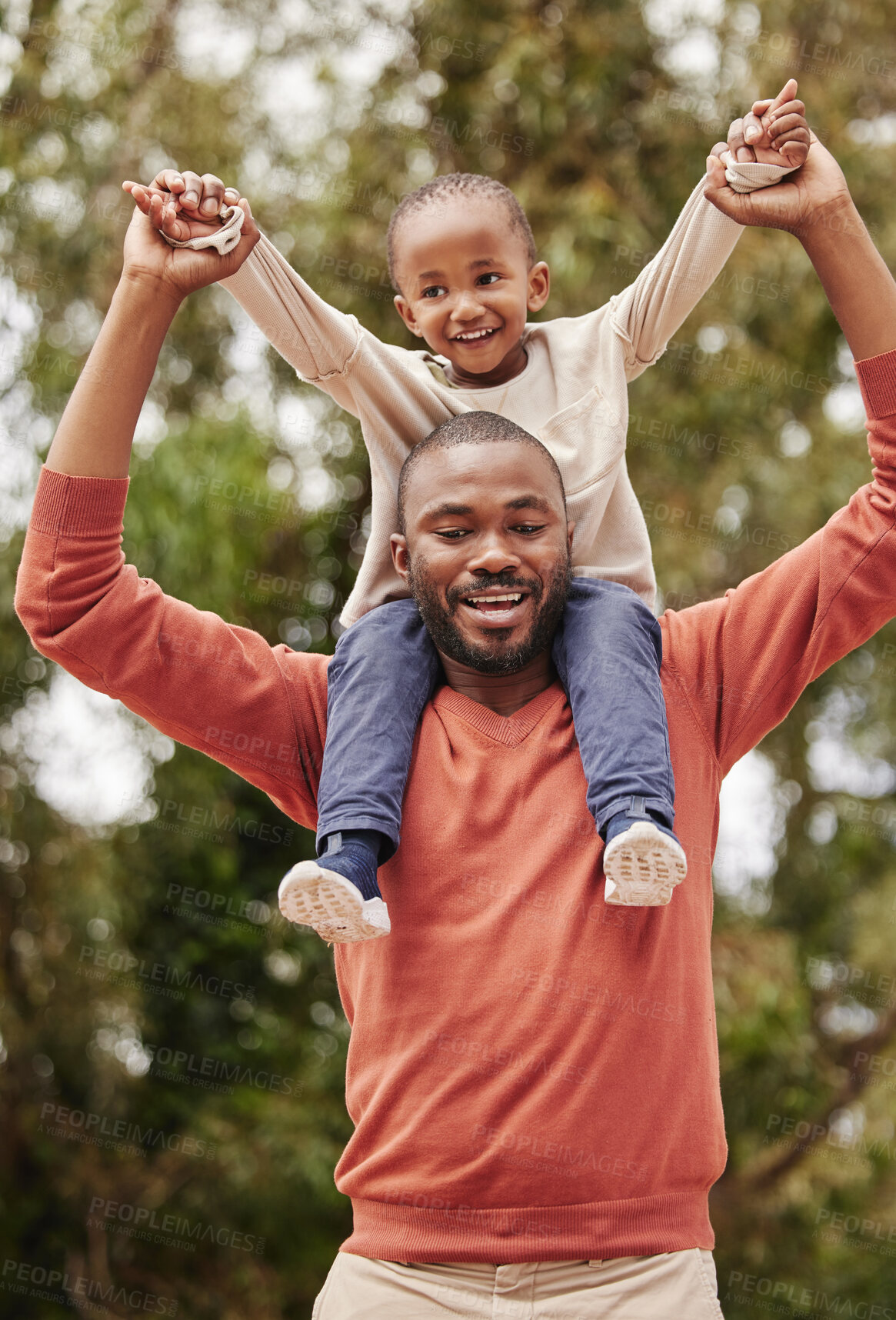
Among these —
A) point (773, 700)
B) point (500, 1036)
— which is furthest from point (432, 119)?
point (500, 1036)

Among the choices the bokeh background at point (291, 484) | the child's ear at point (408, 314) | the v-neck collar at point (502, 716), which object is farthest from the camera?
the bokeh background at point (291, 484)

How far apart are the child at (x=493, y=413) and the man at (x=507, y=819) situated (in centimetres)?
7

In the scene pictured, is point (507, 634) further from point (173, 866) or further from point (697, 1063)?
point (173, 866)

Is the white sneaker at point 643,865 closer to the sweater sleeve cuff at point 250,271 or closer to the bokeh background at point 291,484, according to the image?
the sweater sleeve cuff at point 250,271

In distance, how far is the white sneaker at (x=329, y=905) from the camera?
1691mm

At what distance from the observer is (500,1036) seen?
1.83 m

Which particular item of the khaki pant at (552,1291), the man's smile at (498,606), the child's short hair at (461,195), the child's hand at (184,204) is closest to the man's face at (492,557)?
the man's smile at (498,606)

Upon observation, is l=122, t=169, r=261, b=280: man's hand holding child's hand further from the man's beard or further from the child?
the man's beard

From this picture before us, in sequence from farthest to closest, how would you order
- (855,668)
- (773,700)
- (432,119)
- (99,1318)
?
(855,668)
(432,119)
(99,1318)
(773,700)

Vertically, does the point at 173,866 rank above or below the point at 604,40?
below

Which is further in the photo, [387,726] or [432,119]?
[432,119]

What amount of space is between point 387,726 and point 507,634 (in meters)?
0.23

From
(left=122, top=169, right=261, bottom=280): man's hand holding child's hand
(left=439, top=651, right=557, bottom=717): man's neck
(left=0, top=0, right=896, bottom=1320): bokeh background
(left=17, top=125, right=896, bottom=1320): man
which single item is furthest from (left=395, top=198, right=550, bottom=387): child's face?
(left=0, top=0, right=896, bottom=1320): bokeh background

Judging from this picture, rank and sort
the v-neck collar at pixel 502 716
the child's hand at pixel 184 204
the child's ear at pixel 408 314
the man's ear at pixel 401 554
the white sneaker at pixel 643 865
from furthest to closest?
the child's ear at pixel 408 314, the man's ear at pixel 401 554, the v-neck collar at pixel 502 716, the child's hand at pixel 184 204, the white sneaker at pixel 643 865
